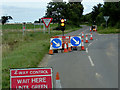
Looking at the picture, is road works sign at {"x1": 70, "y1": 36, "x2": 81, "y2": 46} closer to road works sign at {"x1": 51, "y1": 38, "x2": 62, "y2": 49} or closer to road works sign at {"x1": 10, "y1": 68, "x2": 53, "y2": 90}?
road works sign at {"x1": 51, "y1": 38, "x2": 62, "y2": 49}

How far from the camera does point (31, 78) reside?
4.84m

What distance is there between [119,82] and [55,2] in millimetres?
51688

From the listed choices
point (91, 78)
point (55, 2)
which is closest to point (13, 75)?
point (91, 78)

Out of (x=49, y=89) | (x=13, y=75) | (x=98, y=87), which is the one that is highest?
(x=13, y=75)

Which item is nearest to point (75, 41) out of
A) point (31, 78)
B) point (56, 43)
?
point (56, 43)

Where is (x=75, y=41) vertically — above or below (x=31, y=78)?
above

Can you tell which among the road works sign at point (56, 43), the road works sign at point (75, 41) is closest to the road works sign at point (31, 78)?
the road works sign at point (56, 43)

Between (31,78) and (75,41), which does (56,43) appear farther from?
(31,78)

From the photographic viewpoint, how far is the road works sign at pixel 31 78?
4.77 meters

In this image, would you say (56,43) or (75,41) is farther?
(75,41)

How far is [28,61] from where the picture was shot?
12.0 meters

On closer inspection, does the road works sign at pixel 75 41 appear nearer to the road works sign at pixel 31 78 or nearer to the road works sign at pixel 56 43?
the road works sign at pixel 56 43

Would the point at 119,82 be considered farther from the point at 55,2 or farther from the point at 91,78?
the point at 55,2

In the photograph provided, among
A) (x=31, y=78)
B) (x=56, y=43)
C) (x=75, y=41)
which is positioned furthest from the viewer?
(x=75, y=41)
